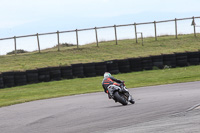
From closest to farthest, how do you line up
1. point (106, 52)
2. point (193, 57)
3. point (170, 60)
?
point (170, 60), point (193, 57), point (106, 52)

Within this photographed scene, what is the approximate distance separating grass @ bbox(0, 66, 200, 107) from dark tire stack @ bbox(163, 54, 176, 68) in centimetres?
67

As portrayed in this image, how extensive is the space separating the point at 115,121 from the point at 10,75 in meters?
15.8

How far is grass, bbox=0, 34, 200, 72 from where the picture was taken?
34.6 metres

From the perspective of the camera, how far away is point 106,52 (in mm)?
37500

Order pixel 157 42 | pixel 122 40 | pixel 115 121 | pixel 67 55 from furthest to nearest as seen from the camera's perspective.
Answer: pixel 122 40 → pixel 157 42 → pixel 67 55 → pixel 115 121

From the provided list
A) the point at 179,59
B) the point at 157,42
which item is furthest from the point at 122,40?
the point at 179,59

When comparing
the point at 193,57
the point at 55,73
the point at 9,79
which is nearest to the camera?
the point at 9,79

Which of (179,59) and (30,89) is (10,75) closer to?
(30,89)

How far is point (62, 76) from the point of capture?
2588 centimetres

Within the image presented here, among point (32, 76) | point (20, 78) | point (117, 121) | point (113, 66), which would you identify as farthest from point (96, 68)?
point (117, 121)

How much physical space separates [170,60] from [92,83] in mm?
6307

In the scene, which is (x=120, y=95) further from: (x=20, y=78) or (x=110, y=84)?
(x=20, y=78)

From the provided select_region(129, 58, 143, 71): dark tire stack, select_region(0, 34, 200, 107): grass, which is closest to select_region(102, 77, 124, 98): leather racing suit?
select_region(0, 34, 200, 107): grass

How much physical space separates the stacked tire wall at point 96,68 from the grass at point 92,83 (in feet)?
1.29
